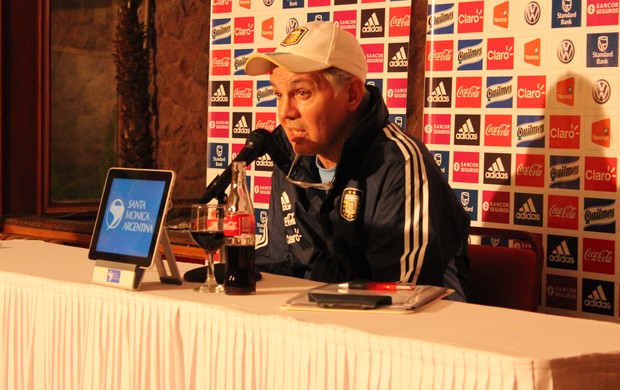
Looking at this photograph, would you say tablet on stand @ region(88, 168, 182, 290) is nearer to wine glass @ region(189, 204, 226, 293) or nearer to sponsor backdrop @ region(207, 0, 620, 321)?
wine glass @ region(189, 204, 226, 293)

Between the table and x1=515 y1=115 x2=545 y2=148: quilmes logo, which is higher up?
x1=515 y1=115 x2=545 y2=148: quilmes logo

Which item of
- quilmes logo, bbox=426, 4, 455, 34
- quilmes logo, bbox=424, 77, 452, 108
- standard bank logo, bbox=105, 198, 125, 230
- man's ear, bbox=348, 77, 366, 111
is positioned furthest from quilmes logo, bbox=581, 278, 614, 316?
standard bank logo, bbox=105, 198, 125, 230

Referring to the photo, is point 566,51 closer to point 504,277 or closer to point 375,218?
point 504,277

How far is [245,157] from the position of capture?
6.37 feet

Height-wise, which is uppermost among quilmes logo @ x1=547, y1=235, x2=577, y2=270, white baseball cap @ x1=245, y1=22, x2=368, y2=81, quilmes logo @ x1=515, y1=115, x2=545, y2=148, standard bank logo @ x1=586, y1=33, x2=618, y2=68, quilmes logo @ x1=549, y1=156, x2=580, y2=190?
standard bank logo @ x1=586, y1=33, x2=618, y2=68

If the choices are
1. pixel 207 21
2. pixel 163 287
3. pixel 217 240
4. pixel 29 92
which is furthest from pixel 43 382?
pixel 207 21

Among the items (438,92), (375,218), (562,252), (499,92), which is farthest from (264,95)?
(375,218)

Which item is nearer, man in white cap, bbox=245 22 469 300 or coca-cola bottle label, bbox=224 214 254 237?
coca-cola bottle label, bbox=224 214 254 237

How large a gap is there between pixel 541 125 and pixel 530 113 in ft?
0.23

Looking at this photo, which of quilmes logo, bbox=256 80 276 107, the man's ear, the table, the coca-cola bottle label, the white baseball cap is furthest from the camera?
quilmes logo, bbox=256 80 276 107

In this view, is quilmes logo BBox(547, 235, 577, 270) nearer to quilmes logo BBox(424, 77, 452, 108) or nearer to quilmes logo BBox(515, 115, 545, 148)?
quilmes logo BBox(515, 115, 545, 148)

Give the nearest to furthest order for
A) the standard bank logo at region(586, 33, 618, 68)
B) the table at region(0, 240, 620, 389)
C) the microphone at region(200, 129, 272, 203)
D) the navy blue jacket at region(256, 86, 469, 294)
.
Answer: the table at region(0, 240, 620, 389) < the microphone at region(200, 129, 272, 203) < the navy blue jacket at region(256, 86, 469, 294) < the standard bank logo at region(586, 33, 618, 68)

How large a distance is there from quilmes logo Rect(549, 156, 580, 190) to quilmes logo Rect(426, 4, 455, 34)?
70cm

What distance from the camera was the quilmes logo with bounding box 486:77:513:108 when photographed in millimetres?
3432
